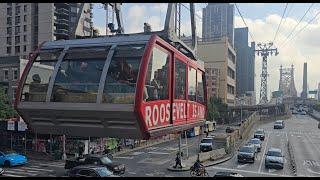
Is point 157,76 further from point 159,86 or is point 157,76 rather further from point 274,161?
point 274,161

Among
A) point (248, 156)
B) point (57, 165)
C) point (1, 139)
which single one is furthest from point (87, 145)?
point (248, 156)

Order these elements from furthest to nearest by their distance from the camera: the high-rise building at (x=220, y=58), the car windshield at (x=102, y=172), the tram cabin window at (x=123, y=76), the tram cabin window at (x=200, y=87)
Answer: the high-rise building at (x=220, y=58) → the car windshield at (x=102, y=172) → the tram cabin window at (x=200, y=87) → the tram cabin window at (x=123, y=76)

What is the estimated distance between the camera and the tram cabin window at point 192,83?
45.1 feet

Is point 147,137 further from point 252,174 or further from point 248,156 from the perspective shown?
point 248,156

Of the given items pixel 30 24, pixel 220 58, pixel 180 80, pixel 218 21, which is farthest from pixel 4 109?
pixel 218 21

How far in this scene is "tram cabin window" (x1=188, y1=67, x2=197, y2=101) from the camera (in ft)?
45.1

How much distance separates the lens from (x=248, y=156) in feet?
112

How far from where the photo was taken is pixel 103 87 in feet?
31.2

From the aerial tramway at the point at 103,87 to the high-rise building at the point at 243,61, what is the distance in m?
154

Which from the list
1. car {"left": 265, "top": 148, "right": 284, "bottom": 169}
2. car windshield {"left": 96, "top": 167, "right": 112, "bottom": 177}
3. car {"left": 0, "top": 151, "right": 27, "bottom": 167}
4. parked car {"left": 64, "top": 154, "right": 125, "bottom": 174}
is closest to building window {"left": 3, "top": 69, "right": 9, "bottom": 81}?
car {"left": 0, "top": 151, "right": 27, "bottom": 167}

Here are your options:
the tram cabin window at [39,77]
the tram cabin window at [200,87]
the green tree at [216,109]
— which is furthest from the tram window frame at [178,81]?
the green tree at [216,109]

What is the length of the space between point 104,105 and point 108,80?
612 millimetres

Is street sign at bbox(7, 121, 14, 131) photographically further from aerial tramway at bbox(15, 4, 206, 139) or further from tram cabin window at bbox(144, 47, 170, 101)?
tram cabin window at bbox(144, 47, 170, 101)

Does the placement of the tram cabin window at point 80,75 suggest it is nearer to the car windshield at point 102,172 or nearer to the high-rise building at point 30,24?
the car windshield at point 102,172
